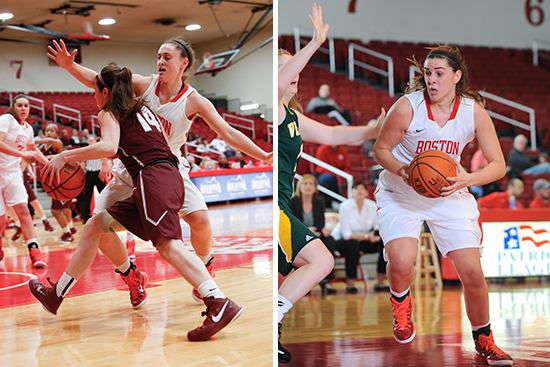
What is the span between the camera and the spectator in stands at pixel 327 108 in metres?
9.23

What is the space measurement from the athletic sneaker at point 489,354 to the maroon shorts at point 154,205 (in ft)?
5.58

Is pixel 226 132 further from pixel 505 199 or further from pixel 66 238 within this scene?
pixel 505 199

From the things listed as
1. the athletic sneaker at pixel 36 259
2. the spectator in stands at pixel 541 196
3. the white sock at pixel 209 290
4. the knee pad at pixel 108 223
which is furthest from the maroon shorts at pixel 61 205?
the spectator in stands at pixel 541 196

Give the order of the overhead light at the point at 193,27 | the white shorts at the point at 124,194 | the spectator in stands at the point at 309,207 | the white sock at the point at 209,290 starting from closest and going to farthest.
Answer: the white sock at the point at 209,290
the white shorts at the point at 124,194
the spectator in stands at the point at 309,207
the overhead light at the point at 193,27

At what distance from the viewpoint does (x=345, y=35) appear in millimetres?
13422

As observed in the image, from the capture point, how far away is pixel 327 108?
945 cm

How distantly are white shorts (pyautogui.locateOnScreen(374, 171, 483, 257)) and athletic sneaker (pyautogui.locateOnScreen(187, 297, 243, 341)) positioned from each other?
903 millimetres

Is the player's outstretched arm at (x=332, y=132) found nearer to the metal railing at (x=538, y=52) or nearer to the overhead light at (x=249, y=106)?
the metal railing at (x=538, y=52)

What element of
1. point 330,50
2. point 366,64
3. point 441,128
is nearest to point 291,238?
point 441,128

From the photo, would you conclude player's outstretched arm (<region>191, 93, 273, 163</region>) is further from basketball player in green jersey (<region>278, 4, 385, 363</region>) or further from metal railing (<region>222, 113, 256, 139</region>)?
metal railing (<region>222, 113, 256, 139</region>)

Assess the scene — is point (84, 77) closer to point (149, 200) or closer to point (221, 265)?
point (149, 200)

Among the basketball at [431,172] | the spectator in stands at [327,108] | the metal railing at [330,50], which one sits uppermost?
the metal railing at [330,50]

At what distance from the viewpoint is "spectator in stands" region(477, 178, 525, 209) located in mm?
7176

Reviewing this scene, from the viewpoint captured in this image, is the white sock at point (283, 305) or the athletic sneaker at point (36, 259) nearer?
the white sock at point (283, 305)
